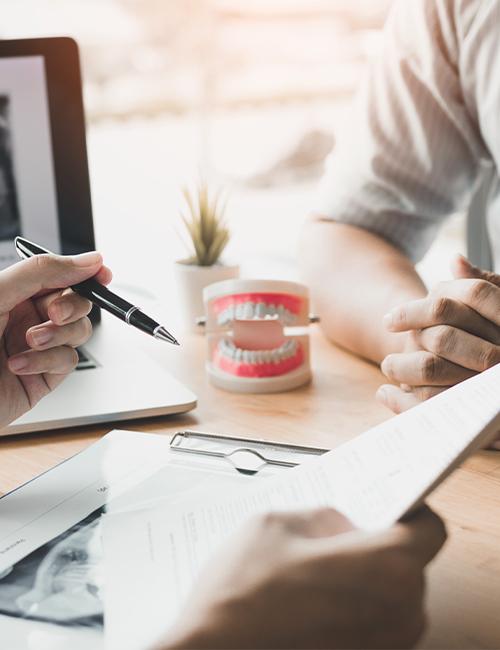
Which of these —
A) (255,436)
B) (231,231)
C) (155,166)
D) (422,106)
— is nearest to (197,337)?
(231,231)

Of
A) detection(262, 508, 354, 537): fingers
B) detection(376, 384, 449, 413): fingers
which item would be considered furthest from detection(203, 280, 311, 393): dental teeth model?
detection(262, 508, 354, 537): fingers

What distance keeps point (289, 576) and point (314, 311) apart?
726 millimetres

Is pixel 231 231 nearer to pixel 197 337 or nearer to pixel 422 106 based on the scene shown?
pixel 197 337

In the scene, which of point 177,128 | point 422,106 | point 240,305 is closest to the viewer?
point 240,305

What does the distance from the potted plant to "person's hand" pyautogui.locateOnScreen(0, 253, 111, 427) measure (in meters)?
0.35

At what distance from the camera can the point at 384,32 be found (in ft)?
4.06

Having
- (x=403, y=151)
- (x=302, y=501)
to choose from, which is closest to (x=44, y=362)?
(x=302, y=501)

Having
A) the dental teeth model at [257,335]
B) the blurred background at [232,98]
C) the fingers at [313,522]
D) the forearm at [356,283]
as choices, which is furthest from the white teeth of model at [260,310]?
the blurred background at [232,98]

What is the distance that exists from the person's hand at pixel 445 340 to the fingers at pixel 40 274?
300 mm

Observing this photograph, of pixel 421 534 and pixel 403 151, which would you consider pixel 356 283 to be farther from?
pixel 421 534

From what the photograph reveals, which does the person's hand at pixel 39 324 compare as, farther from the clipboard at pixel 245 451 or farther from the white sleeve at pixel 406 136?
the white sleeve at pixel 406 136

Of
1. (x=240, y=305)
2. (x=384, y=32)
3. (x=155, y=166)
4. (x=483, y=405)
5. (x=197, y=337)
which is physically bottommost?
(x=155, y=166)

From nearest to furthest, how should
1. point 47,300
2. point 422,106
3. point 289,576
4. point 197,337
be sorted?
point 289,576, point 47,300, point 197,337, point 422,106

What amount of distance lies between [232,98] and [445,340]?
245 cm
